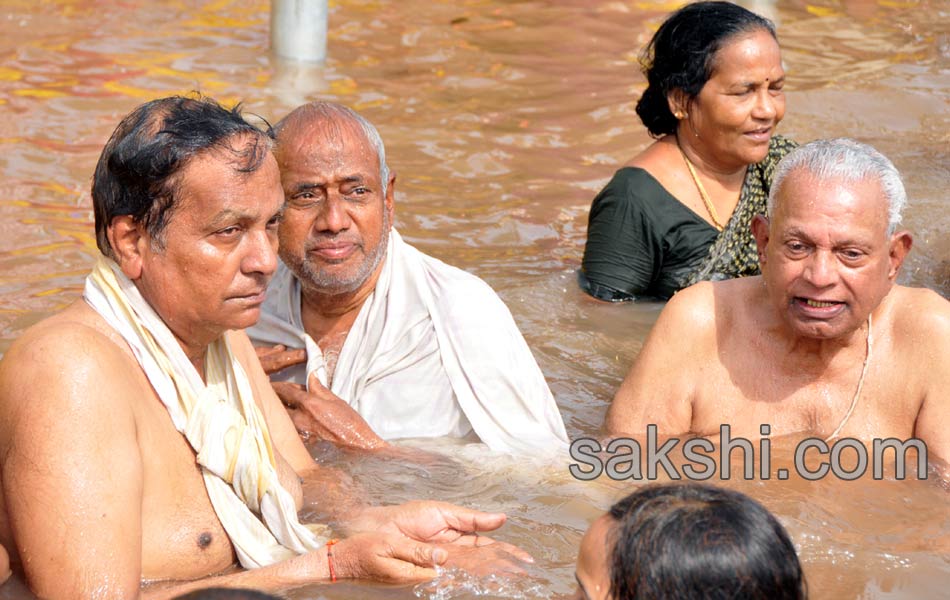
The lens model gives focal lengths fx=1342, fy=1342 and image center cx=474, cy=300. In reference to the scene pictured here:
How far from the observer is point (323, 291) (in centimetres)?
550

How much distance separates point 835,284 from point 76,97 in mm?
7225

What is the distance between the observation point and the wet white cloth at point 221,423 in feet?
12.9

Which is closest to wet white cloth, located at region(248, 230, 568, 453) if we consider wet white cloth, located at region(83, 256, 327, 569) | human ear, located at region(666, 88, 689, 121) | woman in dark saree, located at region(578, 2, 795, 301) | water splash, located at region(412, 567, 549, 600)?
water splash, located at region(412, 567, 549, 600)

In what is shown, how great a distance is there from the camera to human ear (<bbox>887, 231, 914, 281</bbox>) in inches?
190

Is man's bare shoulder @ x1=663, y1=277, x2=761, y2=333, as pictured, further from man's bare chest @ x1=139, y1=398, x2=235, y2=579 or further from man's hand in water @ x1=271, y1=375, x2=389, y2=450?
man's bare chest @ x1=139, y1=398, x2=235, y2=579

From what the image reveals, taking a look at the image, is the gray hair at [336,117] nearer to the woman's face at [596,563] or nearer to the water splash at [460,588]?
A: the water splash at [460,588]

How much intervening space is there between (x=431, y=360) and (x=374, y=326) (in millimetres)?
319

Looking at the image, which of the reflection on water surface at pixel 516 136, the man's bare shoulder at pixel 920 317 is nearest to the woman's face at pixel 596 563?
the reflection on water surface at pixel 516 136

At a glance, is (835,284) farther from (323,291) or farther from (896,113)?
(896,113)

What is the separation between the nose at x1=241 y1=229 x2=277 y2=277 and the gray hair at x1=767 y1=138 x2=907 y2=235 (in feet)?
6.40

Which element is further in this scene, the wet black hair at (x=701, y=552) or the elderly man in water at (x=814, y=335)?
the elderly man in water at (x=814, y=335)

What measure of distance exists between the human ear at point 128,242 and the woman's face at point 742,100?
149 inches

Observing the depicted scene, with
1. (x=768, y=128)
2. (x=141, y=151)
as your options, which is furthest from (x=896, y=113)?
(x=141, y=151)

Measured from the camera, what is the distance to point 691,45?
22.7ft
